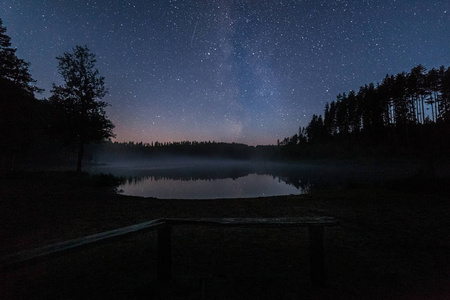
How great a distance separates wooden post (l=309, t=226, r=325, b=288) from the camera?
381 cm

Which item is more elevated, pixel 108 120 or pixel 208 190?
pixel 108 120

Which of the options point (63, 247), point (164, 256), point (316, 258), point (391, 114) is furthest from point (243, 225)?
point (391, 114)

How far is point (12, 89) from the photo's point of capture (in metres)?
24.9

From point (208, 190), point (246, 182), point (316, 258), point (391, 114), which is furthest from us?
point (391, 114)

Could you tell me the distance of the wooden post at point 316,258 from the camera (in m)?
3.81

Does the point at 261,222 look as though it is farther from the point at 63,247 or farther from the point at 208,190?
the point at 208,190

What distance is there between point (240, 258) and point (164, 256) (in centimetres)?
189

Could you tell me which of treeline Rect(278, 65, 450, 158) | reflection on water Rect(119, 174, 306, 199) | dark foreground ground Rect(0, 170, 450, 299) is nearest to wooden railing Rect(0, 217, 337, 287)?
dark foreground ground Rect(0, 170, 450, 299)

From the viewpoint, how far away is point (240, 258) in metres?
4.99

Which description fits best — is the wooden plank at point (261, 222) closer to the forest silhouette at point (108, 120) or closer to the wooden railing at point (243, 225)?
the wooden railing at point (243, 225)

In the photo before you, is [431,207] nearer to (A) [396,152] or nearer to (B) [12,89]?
(B) [12,89]

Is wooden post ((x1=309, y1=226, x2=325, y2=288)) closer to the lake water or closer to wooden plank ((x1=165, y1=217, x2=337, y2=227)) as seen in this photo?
wooden plank ((x1=165, y1=217, x2=337, y2=227))

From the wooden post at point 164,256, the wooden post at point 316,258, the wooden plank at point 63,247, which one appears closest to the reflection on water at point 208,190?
the wooden post at point 164,256

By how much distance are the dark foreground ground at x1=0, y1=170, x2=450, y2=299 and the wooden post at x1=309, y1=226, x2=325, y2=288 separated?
0.17 meters
